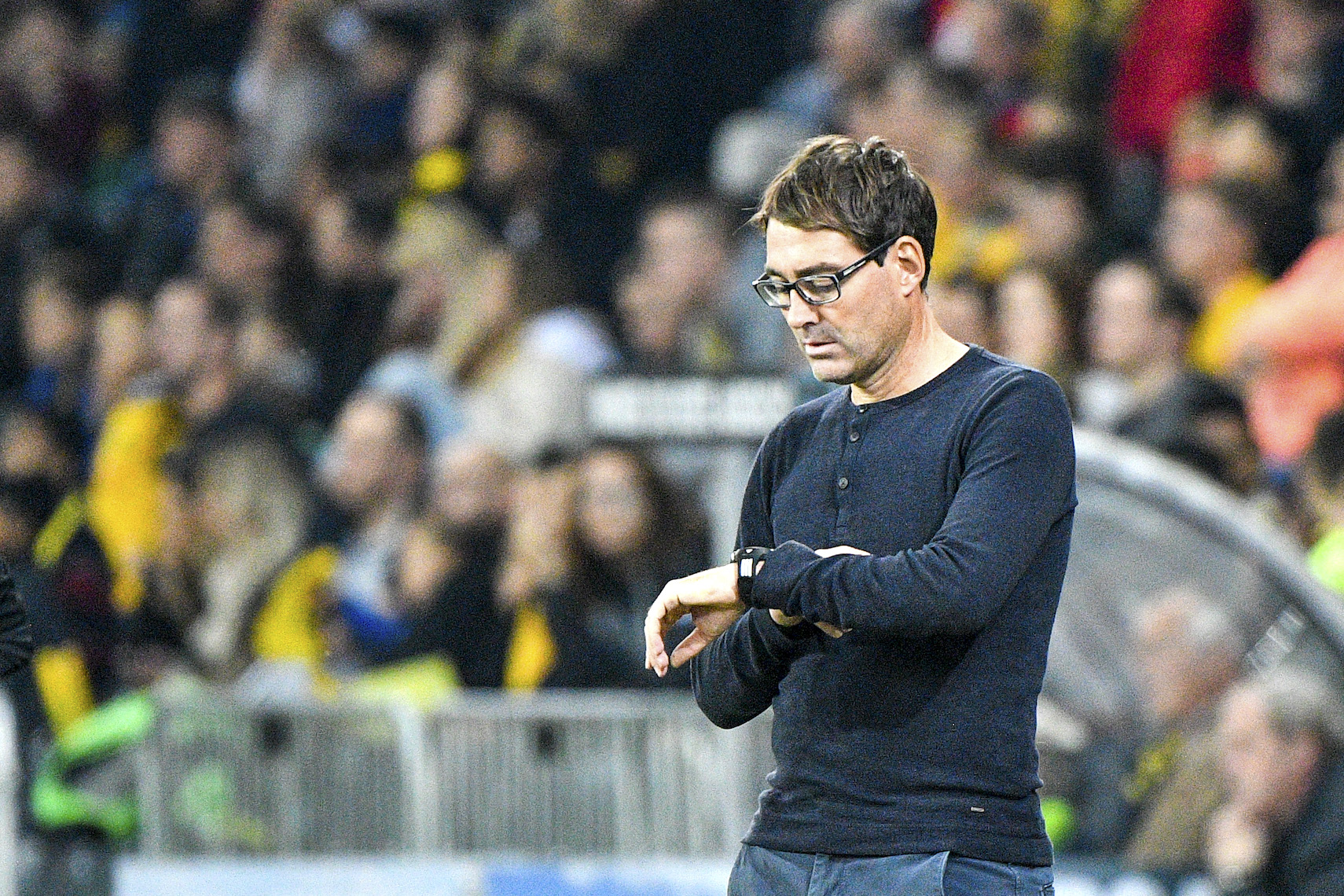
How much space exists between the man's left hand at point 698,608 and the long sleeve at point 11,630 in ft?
4.61

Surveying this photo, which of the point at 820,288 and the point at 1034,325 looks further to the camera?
the point at 1034,325

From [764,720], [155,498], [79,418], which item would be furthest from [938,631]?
[79,418]

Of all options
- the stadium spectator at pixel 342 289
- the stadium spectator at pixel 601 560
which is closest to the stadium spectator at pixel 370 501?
the stadium spectator at pixel 342 289

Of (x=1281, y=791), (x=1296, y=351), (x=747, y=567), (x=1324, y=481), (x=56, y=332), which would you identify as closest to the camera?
(x=747, y=567)

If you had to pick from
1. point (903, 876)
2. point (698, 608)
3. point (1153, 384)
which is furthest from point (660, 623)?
point (1153, 384)

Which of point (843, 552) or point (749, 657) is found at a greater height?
point (843, 552)

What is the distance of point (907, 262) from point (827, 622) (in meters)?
0.48

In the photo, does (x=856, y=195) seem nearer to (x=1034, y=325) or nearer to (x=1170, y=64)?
(x=1034, y=325)

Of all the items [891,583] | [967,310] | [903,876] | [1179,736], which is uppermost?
[967,310]

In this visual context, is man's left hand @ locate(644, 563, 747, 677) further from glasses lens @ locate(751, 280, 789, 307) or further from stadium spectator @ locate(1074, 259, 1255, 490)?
stadium spectator @ locate(1074, 259, 1255, 490)

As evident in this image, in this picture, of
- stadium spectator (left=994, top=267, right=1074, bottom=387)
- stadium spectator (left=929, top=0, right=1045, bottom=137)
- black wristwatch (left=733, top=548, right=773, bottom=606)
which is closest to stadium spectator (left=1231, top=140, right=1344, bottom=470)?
stadium spectator (left=994, top=267, right=1074, bottom=387)

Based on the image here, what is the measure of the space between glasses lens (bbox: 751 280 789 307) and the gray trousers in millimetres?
701

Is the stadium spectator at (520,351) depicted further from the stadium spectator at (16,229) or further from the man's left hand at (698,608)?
the man's left hand at (698,608)

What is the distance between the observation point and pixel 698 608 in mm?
2461
